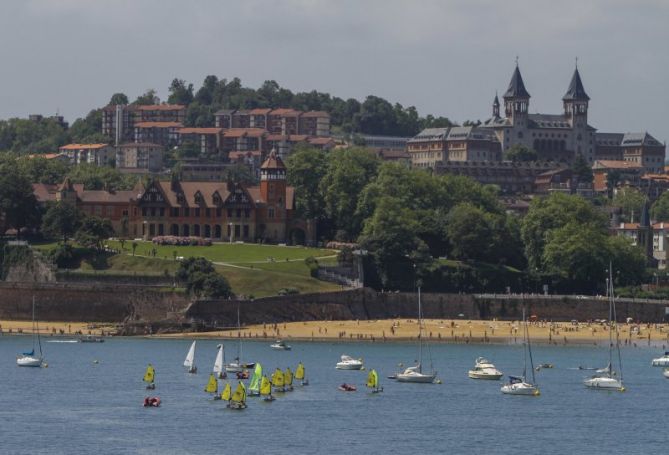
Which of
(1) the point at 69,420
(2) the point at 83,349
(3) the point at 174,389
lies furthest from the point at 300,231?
(1) the point at 69,420

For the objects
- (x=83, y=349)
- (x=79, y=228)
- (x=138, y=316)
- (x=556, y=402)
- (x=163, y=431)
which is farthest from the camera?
(x=79, y=228)

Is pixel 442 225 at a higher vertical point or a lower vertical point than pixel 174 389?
higher

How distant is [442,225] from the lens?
172 meters

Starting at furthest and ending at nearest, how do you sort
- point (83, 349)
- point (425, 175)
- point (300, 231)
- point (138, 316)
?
point (425, 175) → point (300, 231) → point (138, 316) → point (83, 349)

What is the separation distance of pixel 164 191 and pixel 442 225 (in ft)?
79.7

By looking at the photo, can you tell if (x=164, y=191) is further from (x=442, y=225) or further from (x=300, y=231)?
(x=442, y=225)

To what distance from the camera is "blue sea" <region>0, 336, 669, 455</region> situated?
3639 inches

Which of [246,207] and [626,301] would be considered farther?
[246,207]

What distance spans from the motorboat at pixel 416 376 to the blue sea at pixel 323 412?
0.51 metres

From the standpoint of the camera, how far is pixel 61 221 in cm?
16525


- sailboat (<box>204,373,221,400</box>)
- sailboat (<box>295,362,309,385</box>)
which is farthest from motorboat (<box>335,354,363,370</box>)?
sailboat (<box>204,373,221,400</box>)

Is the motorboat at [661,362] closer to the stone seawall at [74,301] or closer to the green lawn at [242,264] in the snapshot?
the green lawn at [242,264]

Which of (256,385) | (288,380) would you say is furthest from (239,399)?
(288,380)

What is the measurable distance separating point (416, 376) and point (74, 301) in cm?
4275
